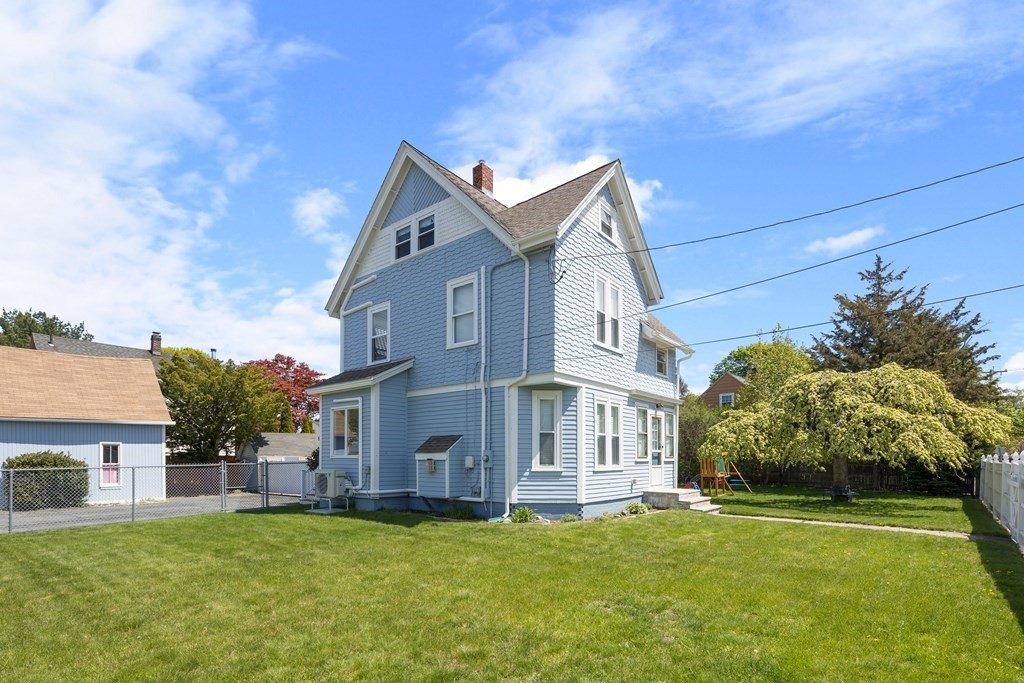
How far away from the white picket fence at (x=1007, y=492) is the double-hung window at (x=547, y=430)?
26.9ft

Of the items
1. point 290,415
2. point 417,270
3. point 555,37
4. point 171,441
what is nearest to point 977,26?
point 555,37

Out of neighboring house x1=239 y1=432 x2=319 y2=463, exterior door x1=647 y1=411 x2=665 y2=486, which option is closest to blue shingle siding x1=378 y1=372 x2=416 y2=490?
exterior door x1=647 y1=411 x2=665 y2=486

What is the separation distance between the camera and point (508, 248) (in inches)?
560

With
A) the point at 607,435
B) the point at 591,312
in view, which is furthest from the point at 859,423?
the point at 591,312

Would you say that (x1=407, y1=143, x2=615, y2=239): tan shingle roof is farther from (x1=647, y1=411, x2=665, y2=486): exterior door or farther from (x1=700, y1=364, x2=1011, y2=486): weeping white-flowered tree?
(x1=700, y1=364, x2=1011, y2=486): weeping white-flowered tree

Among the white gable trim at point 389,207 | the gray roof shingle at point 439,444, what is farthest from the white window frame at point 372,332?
the gray roof shingle at point 439,444

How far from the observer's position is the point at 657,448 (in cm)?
1836

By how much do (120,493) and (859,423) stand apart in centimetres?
2449

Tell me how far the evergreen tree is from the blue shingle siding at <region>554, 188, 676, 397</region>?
16.1 m

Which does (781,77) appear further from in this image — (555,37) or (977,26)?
(555,37)

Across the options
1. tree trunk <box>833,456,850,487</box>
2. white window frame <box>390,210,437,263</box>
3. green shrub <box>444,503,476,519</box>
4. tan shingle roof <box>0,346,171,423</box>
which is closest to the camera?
green shrub <box>444,503,476,519</box>

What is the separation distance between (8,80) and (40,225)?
6238mm

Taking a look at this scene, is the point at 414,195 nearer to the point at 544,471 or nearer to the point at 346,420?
the point at 346,420

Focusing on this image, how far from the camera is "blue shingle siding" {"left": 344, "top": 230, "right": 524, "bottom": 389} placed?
46.8 feet
